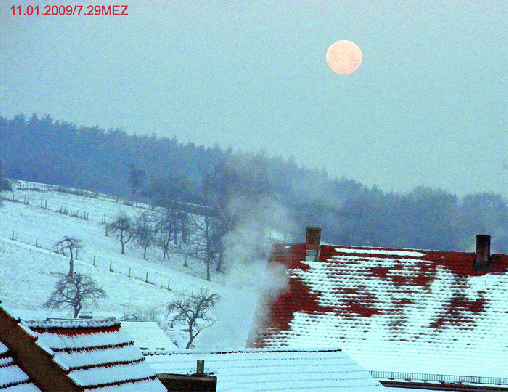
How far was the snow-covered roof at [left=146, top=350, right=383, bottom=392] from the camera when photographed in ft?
47.3

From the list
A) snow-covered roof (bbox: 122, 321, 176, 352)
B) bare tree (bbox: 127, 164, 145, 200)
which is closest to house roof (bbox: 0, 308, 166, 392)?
snow-covered roof (bbox: 122, 321, 176, 352)

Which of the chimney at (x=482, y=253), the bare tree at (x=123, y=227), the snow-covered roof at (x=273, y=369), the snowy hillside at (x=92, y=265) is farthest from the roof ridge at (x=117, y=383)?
the bare tree at (x=123, y=227)

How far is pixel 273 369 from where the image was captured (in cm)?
1541

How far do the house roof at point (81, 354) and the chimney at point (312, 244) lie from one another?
20791 mm

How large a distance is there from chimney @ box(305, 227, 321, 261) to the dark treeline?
63271 mm

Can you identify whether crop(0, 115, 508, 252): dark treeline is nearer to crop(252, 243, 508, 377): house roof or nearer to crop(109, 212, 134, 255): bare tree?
crop(109, 212, 134, 255): bare tree

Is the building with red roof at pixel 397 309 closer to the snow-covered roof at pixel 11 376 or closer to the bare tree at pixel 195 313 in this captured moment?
the snow-covered roof at pixel 11 376

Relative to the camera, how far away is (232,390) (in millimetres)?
13711

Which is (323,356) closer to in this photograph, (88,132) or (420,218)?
(420,218)

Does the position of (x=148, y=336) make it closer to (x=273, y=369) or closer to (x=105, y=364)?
(x=273, y=369)

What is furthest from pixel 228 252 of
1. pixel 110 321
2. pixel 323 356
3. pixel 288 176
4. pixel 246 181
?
pixel 110 321

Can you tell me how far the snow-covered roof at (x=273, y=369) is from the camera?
47.3 feet

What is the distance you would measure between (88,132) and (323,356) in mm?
165375

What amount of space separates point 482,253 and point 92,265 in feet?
200
